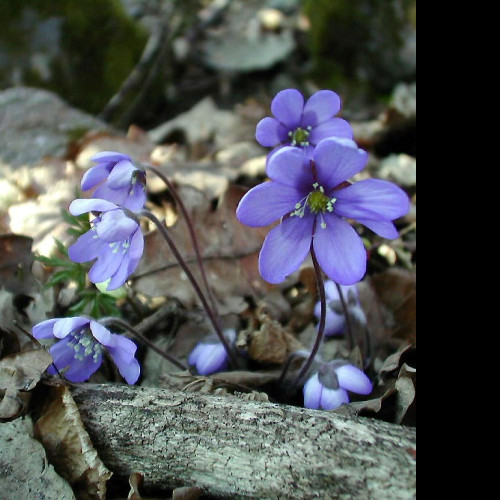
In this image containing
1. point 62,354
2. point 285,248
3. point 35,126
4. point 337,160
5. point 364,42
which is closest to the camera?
point 337,160

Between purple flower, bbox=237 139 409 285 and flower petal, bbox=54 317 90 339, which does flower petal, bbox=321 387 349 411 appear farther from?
flower petal, bbox=54 317 90 339

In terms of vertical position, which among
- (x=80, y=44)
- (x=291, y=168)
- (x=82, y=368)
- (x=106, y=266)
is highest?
(x=291, y=168)

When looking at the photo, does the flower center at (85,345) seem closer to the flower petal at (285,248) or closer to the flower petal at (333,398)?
the flower petal at (285,248)

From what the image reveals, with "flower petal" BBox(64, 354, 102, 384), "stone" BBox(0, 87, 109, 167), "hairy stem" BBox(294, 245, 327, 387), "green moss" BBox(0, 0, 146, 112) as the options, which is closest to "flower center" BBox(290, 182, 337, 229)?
"hairy stem" BBox(294, 245, 327, 387)

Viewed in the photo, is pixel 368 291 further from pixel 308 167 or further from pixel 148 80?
pixel 148 80

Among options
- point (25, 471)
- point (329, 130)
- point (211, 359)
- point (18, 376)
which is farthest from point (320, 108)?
point (25, 471)

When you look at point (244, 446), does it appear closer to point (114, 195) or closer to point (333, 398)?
point (333, 398)
